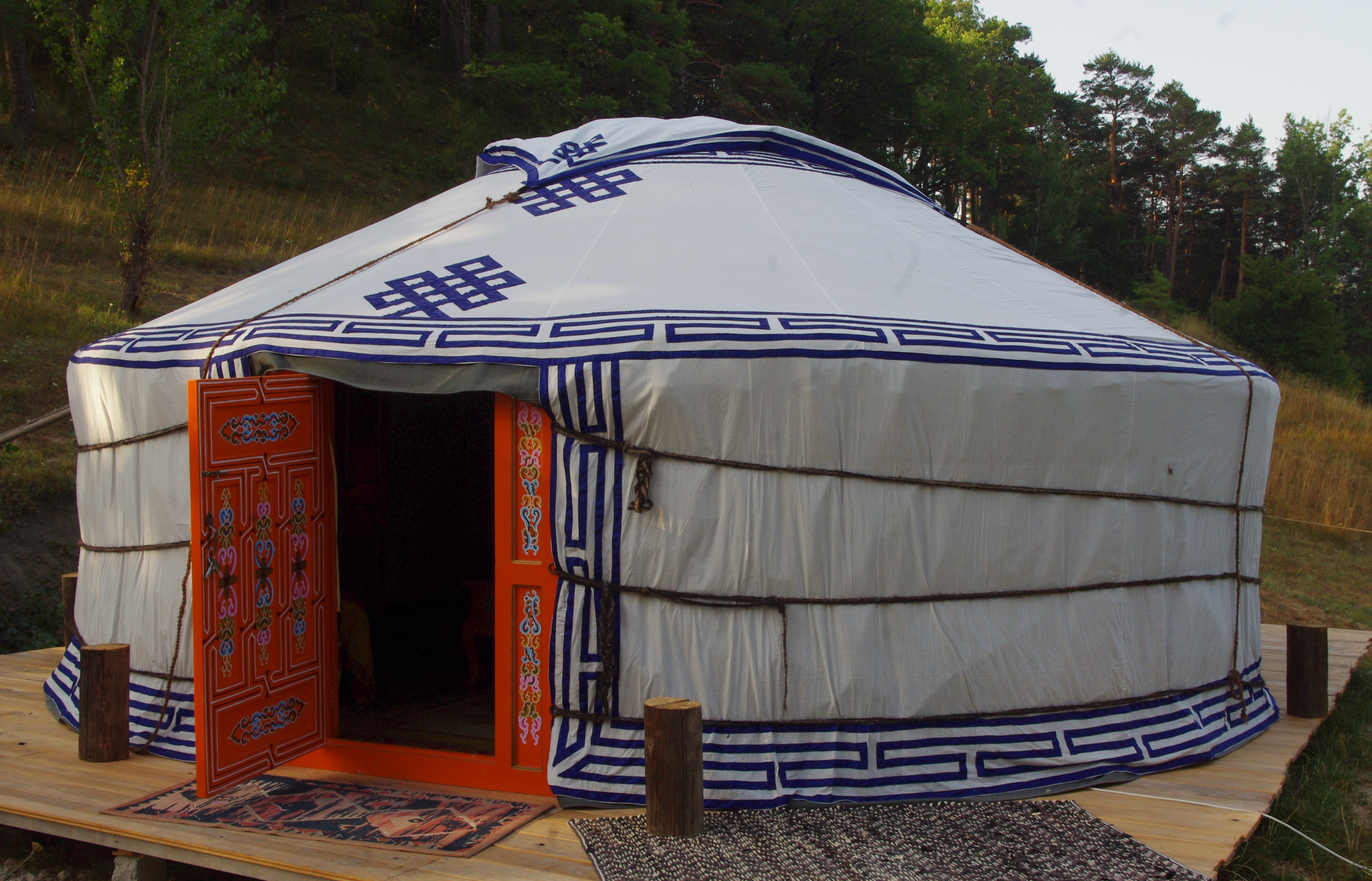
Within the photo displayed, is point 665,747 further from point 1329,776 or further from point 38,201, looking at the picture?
point 38,201

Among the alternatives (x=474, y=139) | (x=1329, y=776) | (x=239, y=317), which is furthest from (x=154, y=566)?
(x=474, y=139)

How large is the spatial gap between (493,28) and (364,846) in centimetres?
1428

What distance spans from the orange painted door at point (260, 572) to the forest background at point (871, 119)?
18.8 feet

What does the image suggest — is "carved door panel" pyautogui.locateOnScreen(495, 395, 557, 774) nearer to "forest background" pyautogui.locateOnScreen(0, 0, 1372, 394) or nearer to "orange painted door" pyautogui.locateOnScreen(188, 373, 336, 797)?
"orange painted door" pyautogui.locateOnScreen(188, 373, 336, 797)

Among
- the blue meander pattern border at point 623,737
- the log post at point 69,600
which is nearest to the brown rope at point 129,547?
the log post at point 69,600

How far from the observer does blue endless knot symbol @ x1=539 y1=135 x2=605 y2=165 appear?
407cm

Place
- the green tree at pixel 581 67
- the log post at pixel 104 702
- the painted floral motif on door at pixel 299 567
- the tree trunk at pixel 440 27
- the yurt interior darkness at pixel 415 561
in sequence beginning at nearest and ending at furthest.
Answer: the painted floral motif on door at pixel 299 567, the log post at pixel 104 702, the yurt interior darkness at pixel 415 561, the green tree at pixel 581 67, the tree trunk at pixel 440 27

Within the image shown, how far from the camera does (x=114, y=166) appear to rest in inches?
299

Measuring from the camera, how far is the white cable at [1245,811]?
8.98ft

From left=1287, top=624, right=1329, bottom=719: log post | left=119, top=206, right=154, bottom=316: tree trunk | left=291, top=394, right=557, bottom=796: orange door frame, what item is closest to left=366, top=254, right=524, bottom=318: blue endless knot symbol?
left=291, top=394, right=557, bottom=796: orange door frame

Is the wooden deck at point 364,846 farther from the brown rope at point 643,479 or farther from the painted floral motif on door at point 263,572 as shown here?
the brown rope at point 643,479

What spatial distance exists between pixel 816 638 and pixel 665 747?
0.54 meters

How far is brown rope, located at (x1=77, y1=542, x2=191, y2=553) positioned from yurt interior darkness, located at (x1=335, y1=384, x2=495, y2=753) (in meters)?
0.65

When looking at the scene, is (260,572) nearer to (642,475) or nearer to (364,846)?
(364,846)
